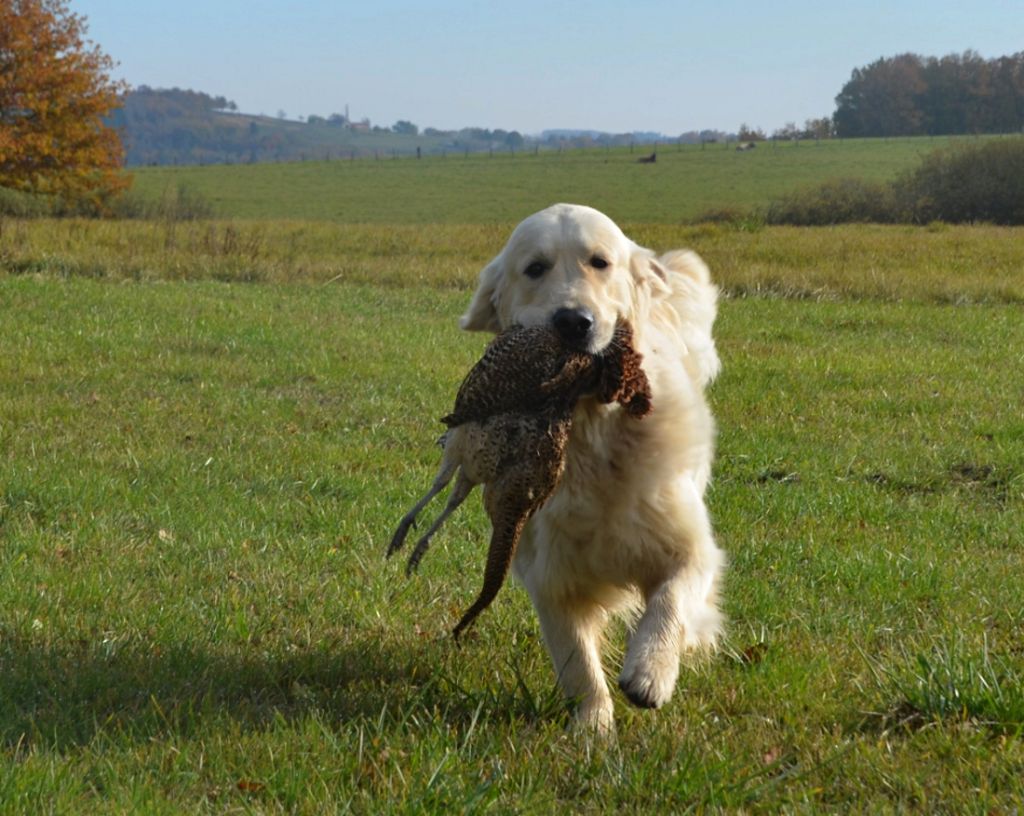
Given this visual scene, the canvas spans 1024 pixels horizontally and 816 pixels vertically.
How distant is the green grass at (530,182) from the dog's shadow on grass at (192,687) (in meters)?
40.4

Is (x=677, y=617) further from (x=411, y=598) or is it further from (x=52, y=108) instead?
(x=52, y=108)

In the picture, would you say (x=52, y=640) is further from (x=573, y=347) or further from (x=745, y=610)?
(x=745, y=610)

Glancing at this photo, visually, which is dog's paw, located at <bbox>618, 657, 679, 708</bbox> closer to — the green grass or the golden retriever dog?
the golden retriever dog

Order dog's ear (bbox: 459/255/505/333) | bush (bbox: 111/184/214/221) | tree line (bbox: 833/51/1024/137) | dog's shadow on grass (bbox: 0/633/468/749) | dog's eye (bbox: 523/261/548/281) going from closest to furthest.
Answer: dog's shadow on grass (bbox: 0/633/468/749)
dog's eye (bbox: 523/261/548/281)
dog's ear (bbox: 459/255/505/333)
bush (bbox: 111/184/214/221)
tree line (bbox: 833/51/1024/137)

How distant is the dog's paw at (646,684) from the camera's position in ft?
10.9

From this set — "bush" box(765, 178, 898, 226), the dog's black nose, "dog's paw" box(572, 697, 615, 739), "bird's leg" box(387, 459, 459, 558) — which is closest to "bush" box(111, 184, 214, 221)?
"bush" box(765, 178, 898, 226)

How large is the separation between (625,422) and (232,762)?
1.64 m

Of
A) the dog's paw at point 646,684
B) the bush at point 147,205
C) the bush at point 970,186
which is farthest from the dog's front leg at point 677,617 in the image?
the bush at point 147,205

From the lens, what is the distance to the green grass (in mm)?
53750

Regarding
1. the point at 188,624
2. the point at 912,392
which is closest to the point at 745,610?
the point at 188,624

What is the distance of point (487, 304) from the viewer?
4.58 meters

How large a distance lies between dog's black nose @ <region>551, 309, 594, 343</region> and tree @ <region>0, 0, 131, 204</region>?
48833mm

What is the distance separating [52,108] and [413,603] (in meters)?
50.3

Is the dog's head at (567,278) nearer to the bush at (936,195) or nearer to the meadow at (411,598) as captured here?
the meadow at (411,598)
